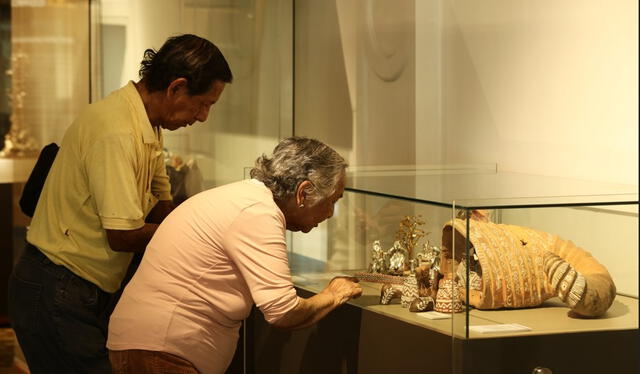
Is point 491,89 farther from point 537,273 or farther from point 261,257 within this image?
point 261,257

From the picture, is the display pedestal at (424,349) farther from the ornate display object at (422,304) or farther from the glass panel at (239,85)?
the glass panel at (239,85)

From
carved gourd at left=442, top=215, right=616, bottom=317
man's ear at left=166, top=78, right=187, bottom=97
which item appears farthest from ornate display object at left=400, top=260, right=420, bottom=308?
man's ear at left=166, top=78, right=187, bottom=97

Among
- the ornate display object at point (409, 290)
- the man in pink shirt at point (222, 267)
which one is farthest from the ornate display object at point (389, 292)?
the man in pink shirt at point (222, 267)

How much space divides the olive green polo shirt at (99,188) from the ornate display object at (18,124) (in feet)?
12.8

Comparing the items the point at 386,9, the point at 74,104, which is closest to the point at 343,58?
the point at 386,9

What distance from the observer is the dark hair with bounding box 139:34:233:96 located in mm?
2793

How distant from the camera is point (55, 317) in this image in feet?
9.27

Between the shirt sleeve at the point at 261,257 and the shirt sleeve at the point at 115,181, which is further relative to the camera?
the shirt sleeve at the point at 115,181

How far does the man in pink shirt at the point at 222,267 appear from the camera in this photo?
2336 millimetres

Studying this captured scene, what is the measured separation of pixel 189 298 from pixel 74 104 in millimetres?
3429

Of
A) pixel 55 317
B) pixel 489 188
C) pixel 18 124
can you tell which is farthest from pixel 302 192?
pixel 18 124

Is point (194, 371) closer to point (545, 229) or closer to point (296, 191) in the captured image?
point (296, 191)

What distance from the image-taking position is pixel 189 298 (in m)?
2.41

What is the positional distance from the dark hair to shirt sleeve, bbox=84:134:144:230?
207 millimetres
